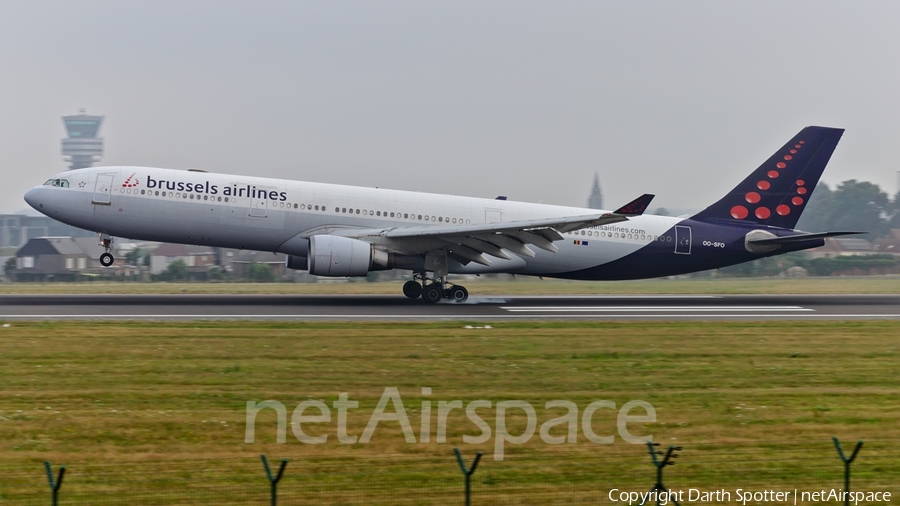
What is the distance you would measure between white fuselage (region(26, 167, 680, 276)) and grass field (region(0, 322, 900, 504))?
7070 mm

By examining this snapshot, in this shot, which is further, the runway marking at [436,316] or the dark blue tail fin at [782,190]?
the dark blue tail fin at [782,190]

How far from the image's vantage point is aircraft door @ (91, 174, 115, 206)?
2802 cm

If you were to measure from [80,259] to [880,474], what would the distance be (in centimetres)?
4881

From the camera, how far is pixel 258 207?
28516 mm

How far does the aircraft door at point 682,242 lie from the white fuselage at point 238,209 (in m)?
3.86

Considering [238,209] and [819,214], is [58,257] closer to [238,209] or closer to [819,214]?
[238,209]

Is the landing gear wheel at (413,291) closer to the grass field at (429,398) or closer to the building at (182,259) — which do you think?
the grass field at (429,398)

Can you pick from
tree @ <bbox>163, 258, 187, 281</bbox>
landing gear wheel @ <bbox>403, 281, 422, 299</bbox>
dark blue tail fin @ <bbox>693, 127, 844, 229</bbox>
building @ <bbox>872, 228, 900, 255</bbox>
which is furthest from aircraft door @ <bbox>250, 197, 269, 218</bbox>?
building @ <bbox>872, 228, 900, 255</bbox>

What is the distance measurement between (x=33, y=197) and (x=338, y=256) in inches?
403

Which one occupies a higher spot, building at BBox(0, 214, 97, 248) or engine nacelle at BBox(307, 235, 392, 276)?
building at BBox(0, 214, 97, 248)

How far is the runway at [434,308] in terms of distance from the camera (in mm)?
24656

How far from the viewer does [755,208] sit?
3244 centimetres

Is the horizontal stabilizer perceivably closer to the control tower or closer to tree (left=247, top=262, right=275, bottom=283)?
tree (left=247, top=262, right=275, bottom=283)

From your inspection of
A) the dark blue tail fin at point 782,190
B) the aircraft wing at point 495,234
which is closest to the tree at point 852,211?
the dark blue tail fin at point 782,190
